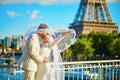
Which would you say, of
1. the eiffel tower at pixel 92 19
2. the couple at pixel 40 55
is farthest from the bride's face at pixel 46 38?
the eiffel tower at pixel 92 19

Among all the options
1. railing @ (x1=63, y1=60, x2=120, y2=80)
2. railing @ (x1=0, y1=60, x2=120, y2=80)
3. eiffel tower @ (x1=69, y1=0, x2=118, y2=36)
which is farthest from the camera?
eiffel tower @ (x1=69, y1=0, x2=118, y2=36)

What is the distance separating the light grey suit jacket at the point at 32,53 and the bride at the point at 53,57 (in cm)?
7

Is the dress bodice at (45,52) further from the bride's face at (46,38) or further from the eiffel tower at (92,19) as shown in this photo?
the eiffel tower at (92,19)

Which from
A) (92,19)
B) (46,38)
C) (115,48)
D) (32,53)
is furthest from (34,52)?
(92,19)

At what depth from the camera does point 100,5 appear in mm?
36625

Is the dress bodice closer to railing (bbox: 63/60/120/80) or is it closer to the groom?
the groom

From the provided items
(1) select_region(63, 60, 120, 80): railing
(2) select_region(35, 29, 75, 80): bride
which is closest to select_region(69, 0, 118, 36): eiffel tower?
(1) select_region(63, 60, 120, 80): railing

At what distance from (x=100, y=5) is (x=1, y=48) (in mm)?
10533

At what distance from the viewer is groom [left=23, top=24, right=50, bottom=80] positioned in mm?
3188

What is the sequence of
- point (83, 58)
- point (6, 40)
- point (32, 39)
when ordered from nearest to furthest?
point (32, 39) → point (83, 58) → point (6, 40)

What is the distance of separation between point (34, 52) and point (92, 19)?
33555 mm

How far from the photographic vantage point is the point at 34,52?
3.19 metres

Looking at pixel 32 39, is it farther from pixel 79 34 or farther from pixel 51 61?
pixel 79 34

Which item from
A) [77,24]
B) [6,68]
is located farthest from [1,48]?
[6,68]
